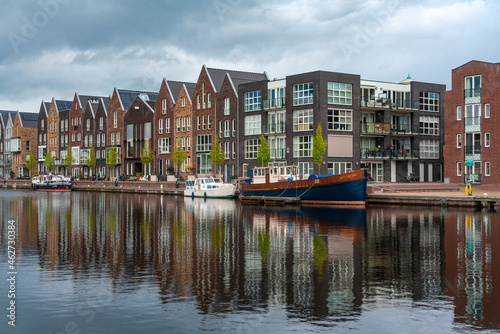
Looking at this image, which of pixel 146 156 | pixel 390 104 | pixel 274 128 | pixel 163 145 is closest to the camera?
pixel 390 104

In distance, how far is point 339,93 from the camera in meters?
66.2

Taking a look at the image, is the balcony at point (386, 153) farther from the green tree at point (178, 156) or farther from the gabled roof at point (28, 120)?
the gabled roof at point (28, 120)

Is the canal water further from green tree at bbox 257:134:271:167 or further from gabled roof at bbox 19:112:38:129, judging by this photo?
gabled roof at bbox 19:112:38:129

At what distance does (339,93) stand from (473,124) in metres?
15.4

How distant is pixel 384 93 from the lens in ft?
230

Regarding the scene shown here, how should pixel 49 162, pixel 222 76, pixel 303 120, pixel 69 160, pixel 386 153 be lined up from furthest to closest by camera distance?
1. pixel 49 162
2. pixel 69 160
3. pixel 222 76
4. pixel 386 153
5. pixel 303 120

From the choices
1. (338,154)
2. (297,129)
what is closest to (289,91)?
(297,129)

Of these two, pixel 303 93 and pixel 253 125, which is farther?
pixel 253 125

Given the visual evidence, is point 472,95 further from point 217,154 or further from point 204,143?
point 204,143

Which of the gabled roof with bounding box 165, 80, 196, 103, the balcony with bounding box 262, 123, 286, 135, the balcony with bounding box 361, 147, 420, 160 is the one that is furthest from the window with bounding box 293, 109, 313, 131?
the gabled roof with bounding box 165, 80, 196, 103

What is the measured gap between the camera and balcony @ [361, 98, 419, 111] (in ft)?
224

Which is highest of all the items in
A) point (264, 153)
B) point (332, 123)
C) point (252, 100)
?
point (252, 100)

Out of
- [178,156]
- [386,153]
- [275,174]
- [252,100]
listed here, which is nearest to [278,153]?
[252,100]

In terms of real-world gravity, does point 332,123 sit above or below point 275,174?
above
